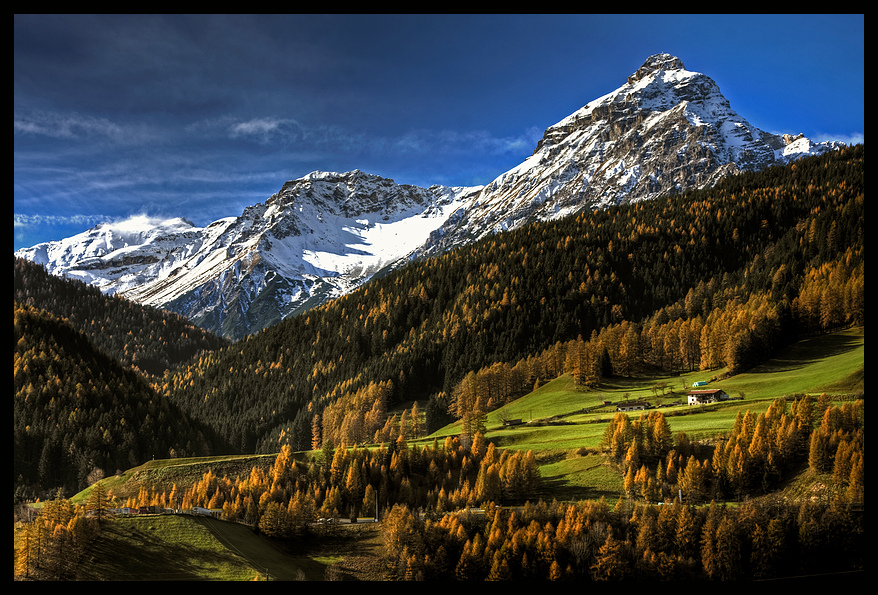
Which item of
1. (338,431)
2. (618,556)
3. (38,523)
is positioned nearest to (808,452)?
(618,556)

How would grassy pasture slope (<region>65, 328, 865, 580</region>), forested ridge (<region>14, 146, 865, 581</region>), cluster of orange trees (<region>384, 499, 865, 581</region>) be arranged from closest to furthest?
cluster of orange trees (<region>384, 499, 865, 581</region>) < forested ridge (<region>14, 146, 865, 581</region>) < grassy pasture slope (<region>65, 328, 865, 580</region>)

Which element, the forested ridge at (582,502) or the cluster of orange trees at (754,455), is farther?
the cluster of orange trees at (754,455)

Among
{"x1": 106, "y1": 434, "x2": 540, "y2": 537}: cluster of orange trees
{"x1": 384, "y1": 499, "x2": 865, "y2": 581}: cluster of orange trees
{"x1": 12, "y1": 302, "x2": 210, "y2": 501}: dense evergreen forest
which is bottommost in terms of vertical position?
{"x1": 384, "y1": 499, "x2": 865, "y2": 581}: cluster of orange trees

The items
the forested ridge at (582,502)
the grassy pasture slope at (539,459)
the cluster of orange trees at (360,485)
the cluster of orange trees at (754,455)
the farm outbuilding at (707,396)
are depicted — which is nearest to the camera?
the forested ridge at (582,502)

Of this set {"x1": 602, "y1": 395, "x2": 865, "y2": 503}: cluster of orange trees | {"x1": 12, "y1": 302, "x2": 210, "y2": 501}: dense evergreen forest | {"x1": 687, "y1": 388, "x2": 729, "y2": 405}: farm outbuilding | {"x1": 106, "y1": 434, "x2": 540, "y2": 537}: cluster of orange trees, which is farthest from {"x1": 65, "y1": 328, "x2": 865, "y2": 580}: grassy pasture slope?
{"x1": 12, "y1": 302, "x2": 210, "y2": 501}: dense evergreen forest

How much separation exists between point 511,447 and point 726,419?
39884 millimetres

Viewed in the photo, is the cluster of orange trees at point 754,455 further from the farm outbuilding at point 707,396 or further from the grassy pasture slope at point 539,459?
the farm outbuilding at point 707,396

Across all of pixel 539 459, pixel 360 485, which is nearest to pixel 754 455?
pixel 539 459

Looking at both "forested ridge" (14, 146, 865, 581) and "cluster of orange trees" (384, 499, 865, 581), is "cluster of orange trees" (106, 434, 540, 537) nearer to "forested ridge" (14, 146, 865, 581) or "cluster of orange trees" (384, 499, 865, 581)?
"forested ridge" (14, 146, 865, 581)

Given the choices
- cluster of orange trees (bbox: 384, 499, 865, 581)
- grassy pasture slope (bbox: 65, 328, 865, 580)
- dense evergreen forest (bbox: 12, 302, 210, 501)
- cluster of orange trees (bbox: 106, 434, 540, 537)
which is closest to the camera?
cluster of orange trees (bbox: 384, 499, 865, 581)

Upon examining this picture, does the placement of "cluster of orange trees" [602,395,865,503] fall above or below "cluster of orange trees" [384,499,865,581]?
above

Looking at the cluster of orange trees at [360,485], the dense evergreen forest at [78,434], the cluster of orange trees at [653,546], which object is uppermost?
the dense evergreen forest at [78,434]

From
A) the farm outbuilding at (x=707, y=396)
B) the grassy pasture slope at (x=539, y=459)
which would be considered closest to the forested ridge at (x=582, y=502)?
the grassy pasture slope at (x=539, y=459)

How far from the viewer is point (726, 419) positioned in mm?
110625
